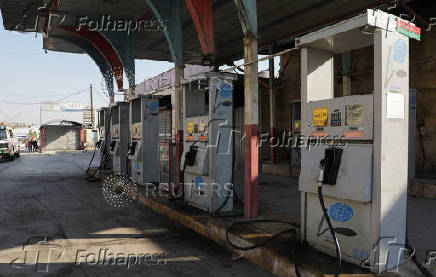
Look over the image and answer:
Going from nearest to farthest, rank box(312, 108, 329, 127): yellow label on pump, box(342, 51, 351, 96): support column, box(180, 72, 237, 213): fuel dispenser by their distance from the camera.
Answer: box(312, 108, 329, 127): yellow label on pump
box(180, 72, 237, 213): fuel dispenser
box(342, 51, 351, 96): support column

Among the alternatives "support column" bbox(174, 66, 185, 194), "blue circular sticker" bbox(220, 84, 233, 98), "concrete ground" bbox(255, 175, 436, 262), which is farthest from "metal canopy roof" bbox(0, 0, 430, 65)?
"blue circular sticker" bbox(220, 84, 233, 98)

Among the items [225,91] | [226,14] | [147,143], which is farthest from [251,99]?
[226,14]

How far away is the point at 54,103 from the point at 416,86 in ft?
219

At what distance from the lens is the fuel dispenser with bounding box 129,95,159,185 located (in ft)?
32.2

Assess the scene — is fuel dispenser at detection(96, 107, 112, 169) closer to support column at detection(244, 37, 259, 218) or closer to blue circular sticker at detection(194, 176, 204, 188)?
blue circular sticker at detection(194, 176, 204, 188)

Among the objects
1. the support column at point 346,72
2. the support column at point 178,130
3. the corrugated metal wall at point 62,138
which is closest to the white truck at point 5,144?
the corrugated metal wall at point 62,138

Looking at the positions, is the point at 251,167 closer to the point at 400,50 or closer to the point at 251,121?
the point at 251,121

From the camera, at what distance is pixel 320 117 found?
14.0ft

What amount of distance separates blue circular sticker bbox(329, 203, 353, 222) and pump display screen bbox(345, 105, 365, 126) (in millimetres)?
936

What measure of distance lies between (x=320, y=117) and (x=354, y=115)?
467 mm

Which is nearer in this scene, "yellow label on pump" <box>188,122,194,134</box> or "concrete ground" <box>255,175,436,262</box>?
"concrete ground" <box>255,175,436,262</box>

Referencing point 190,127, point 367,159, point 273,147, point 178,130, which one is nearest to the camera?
point 367,159

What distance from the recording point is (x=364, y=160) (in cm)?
369

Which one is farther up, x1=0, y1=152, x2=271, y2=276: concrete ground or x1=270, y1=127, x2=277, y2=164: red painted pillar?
x1=270, y1=127, x2=277, y2=164: red painted pillar
